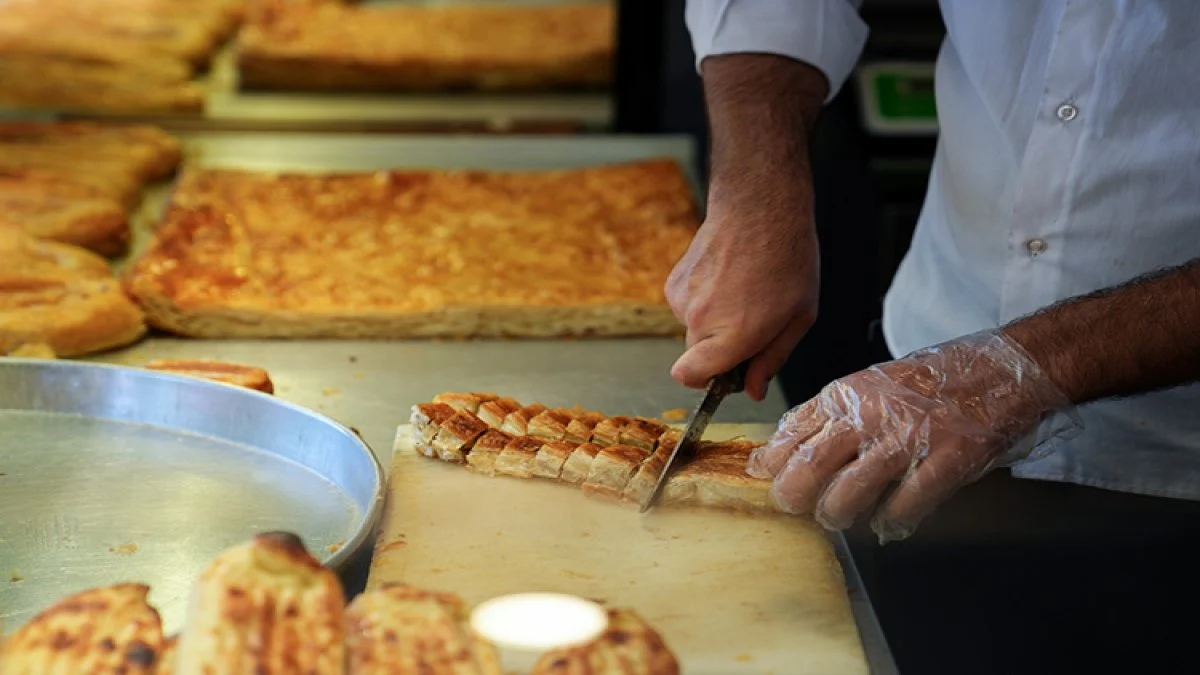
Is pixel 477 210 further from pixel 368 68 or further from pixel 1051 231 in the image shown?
pixel 1051 231

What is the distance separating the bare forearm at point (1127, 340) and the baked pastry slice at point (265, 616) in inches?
37.5

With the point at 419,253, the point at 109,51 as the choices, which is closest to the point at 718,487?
the point at 419,253

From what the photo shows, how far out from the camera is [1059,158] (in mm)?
2156

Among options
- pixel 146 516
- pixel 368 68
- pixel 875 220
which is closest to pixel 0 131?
pixel 368 68

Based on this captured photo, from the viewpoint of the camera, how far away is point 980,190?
2383 mm

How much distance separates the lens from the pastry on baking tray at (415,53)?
4.11 meters

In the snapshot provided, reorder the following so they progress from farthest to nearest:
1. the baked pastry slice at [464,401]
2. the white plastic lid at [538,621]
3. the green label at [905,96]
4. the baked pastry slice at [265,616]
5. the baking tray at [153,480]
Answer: the green label at [905,96]
the baked pastry slice at [464,401]
the baking tray at [153,480]
the white plastic lid at [538,621]
the baked pastry slice at [265,616]

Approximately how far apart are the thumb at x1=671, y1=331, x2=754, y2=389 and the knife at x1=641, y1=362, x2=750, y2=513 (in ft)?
0.05

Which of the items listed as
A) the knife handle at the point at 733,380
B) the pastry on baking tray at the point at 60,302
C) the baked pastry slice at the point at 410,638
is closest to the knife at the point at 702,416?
the knife handle at the point at 733,380

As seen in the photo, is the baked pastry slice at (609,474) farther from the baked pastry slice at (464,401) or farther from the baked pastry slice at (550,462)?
the baked pastry slice at (464,401)

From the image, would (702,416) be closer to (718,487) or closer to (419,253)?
(718,487)

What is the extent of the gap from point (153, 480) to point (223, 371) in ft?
1.16

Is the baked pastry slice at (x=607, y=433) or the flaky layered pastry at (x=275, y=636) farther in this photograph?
the baked pastry slice at (x=607, y=433)

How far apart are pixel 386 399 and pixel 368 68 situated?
1.92m
